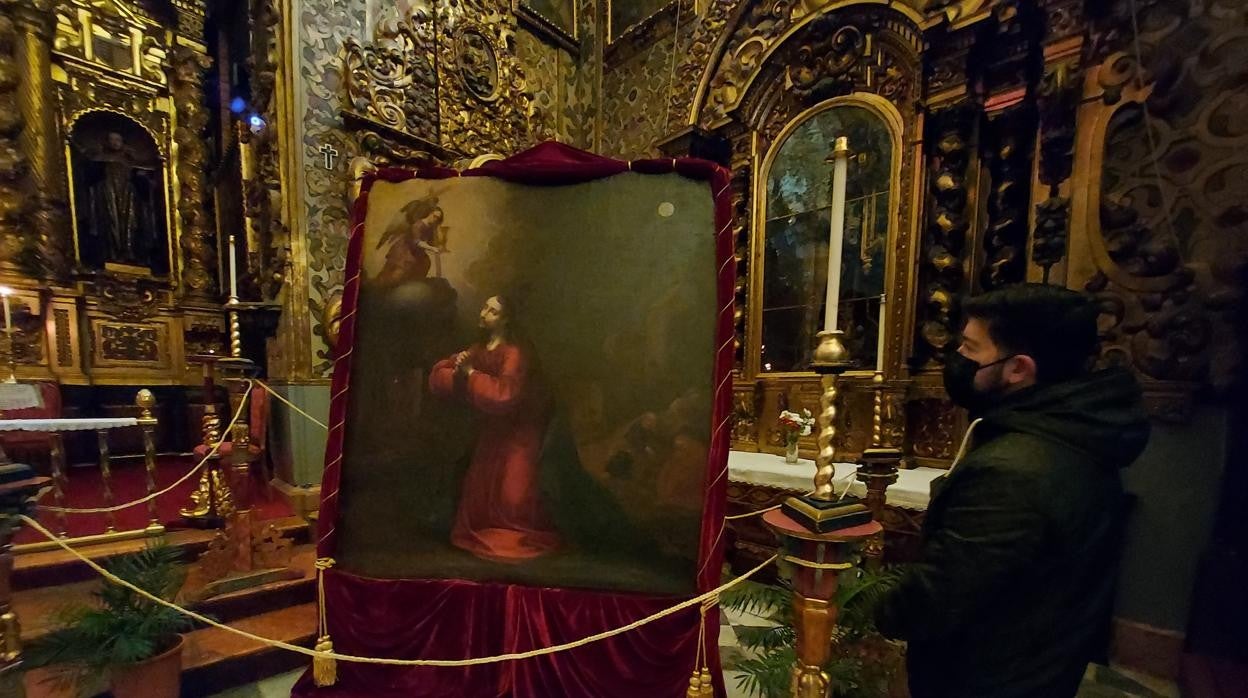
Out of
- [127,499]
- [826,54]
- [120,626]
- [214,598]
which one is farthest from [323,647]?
[826,54]

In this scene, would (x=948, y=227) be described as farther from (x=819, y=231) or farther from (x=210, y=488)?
(x=210, y=488)

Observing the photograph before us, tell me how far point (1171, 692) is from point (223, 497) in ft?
20.4

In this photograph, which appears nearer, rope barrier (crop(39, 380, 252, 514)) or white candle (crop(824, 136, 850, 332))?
white candle (crop(824, 136, 850, 332))

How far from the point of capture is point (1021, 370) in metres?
1.50

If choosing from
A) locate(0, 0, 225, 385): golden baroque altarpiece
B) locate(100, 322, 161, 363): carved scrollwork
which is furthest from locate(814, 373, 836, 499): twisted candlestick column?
locate(100, 322, 161, 363): carved scrollwork

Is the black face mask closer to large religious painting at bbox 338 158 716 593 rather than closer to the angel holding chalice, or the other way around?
large religious painting at bbox 338 158 716 593

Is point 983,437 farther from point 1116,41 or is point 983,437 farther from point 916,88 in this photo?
point 916,88

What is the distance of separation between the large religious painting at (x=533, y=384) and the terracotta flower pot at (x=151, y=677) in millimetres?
918

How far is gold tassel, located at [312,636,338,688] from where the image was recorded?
6.51 ft

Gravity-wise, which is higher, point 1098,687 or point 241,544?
point 241,544

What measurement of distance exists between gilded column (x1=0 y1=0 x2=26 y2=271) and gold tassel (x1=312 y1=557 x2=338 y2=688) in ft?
21.9

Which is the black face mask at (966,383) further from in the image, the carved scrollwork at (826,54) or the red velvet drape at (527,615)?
the carved scrollwork at (826,54)

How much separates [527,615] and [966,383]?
1955mm

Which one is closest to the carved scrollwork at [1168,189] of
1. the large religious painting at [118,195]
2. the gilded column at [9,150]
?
the large religious painting at [118,195]
